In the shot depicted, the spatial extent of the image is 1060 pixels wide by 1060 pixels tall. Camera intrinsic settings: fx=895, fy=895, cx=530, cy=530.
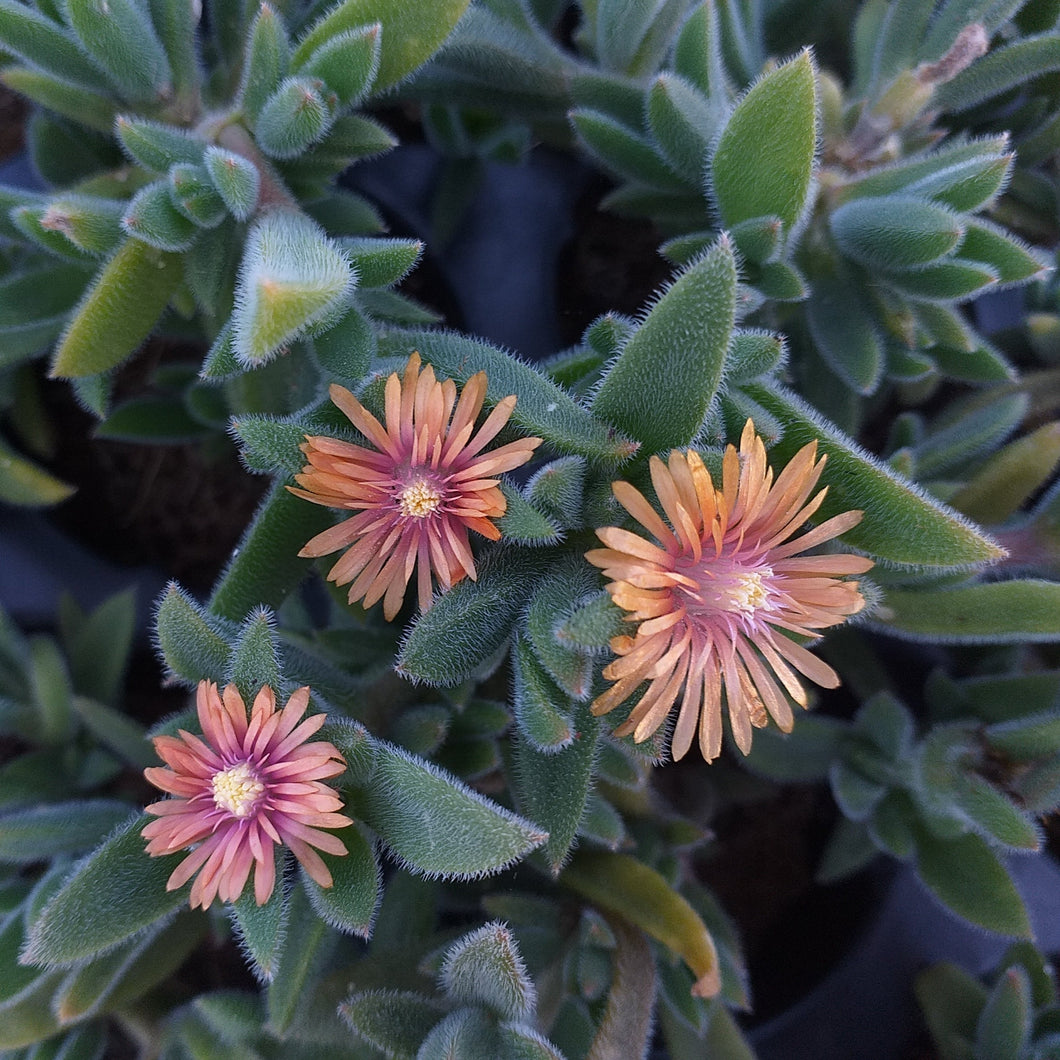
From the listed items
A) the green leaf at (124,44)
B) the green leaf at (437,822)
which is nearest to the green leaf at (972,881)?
the green leaf at (437,822)

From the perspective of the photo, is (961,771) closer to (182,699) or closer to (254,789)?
(254,789)

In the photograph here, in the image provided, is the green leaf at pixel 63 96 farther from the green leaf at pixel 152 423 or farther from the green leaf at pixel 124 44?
the green leaf at pixel 152 423

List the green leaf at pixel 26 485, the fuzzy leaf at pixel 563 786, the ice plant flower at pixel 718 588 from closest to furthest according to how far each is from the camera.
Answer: the ice plant flower at pixel 718 588, the fuzzy leaf at pixel 563 786, the green leaf at pixel 26 485

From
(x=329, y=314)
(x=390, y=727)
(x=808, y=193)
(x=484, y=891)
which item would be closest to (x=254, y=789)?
(x=390, y=727)

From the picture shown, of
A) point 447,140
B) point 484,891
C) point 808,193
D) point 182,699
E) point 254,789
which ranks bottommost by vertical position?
point 182,699

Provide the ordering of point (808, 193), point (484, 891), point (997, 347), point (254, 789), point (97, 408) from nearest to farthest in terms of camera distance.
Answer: point (254, 789) < point (808, 193) < point (97, 408) < point (484, 891) < point (997, 347)

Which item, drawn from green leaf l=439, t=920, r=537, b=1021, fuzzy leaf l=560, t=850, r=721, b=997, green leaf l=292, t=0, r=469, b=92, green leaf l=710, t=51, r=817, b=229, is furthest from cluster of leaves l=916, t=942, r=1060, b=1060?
green leaf l=292, t=0, r=469, b=92

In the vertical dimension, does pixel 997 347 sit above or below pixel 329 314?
below

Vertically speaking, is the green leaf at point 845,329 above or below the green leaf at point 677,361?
below
